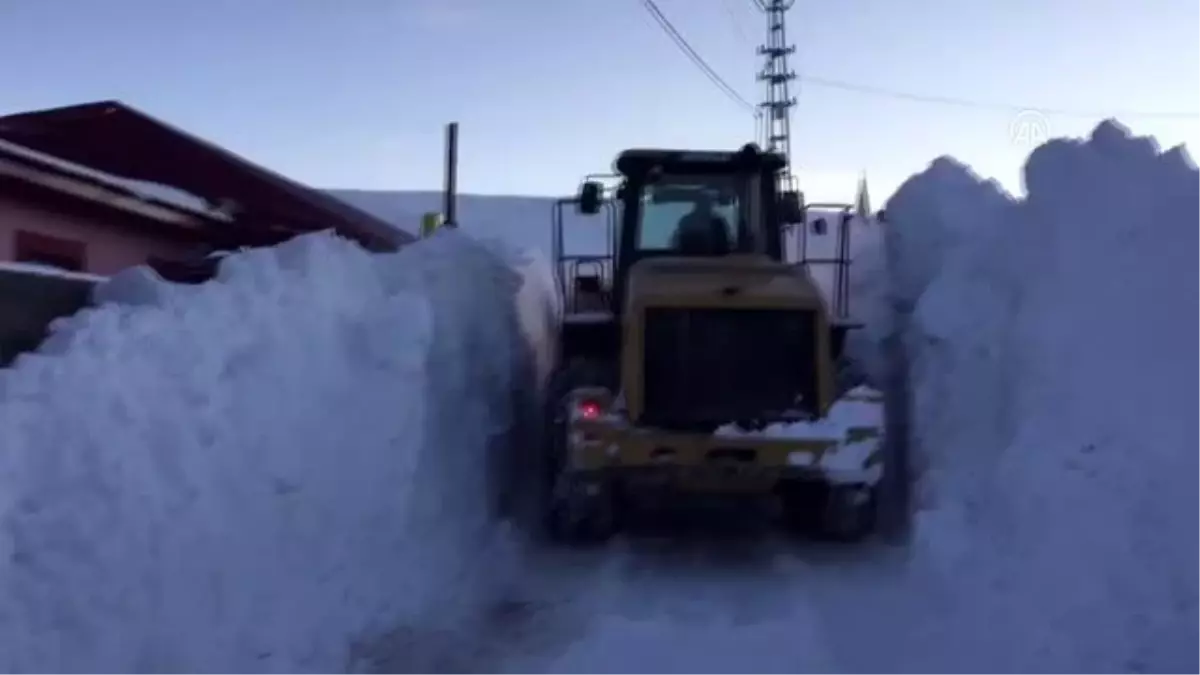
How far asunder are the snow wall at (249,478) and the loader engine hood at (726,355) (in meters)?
1.64

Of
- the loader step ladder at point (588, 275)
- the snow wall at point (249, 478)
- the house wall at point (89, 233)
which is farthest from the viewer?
the house wall at point (89, 233)

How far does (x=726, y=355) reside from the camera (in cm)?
1165

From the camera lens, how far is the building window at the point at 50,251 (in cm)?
1575

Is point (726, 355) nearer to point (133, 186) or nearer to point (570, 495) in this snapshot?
point (570, 495)

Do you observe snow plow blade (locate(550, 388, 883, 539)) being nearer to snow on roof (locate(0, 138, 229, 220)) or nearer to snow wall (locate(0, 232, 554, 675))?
snow wall (locate(0, 232, 554, 675))

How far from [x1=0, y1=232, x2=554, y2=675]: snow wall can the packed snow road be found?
0.06 ft

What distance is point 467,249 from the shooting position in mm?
14156

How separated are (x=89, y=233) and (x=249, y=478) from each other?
10.5 meters

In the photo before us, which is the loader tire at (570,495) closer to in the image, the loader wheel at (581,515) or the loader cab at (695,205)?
the loader wheel at (581,515)

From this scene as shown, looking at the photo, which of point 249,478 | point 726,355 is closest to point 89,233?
point 726,355

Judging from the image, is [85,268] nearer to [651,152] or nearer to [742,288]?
[651,152]

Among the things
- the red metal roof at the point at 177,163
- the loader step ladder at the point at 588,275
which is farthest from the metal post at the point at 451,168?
the loader step ladder at the point at 588,275

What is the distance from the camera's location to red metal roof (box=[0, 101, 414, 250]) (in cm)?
1934

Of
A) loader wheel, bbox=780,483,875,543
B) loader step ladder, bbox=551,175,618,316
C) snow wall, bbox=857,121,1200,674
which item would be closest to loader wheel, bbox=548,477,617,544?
loader wheel, bbox=780,483,875,543
